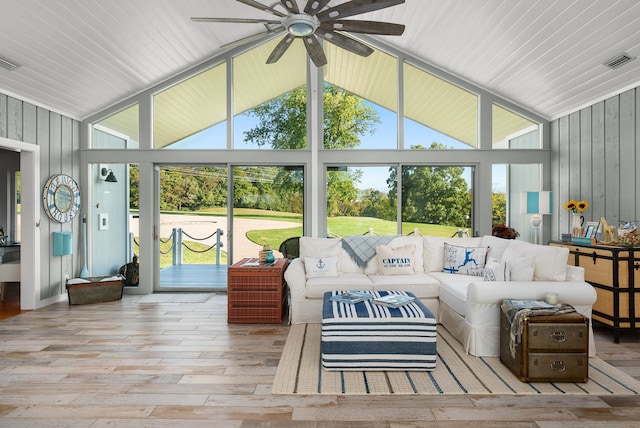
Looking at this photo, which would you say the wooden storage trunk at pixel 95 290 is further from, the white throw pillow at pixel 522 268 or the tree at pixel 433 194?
the white throw pillow at pixel 522 268

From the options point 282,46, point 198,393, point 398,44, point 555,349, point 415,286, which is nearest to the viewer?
point 198,393

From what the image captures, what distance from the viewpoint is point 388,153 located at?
20.1ft

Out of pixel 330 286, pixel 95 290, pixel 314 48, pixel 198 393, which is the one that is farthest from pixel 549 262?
pixel 95 290

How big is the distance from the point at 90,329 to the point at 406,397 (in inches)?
134

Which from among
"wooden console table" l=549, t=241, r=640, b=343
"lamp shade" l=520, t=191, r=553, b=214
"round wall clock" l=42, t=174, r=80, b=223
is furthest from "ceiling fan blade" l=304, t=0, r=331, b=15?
"round wall clock" l=42, t=174, r=80, b=223

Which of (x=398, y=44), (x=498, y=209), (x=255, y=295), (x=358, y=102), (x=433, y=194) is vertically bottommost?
(x=255, y=295)

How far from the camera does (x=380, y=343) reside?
10.1 ft

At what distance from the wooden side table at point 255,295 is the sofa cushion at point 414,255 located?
1172 millimetres

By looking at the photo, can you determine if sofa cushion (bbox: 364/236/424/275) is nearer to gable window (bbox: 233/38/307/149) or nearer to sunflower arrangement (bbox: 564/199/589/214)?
sunflower arrangement (bbox: 564/199/589/214)

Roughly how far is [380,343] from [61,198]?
4.98 meters

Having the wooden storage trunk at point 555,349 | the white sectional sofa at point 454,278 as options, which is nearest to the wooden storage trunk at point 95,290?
the white sectional sofa at point 454,278

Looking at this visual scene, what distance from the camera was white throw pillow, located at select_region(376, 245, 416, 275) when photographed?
190 inches

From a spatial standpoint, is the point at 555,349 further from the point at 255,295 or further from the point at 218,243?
the point at 218,243

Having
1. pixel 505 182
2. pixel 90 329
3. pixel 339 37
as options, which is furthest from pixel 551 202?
pixel 90 329
